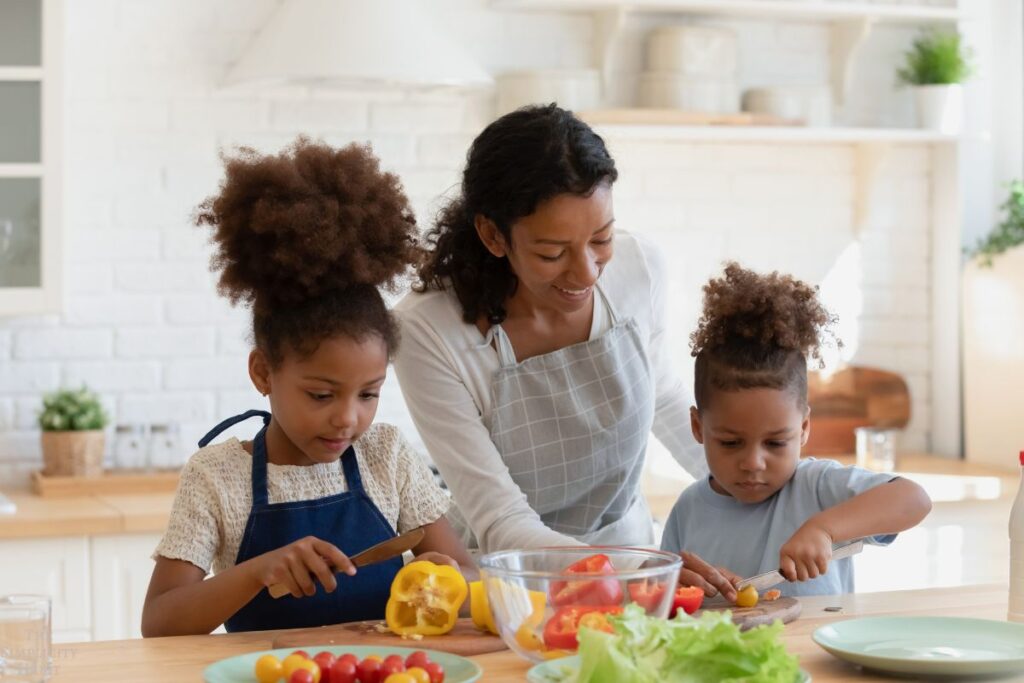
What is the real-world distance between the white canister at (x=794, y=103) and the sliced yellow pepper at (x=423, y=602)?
7.99 ft

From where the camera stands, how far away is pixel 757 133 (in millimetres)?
3723

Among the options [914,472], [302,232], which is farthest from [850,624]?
[914,472]

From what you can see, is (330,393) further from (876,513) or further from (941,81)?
(941,81)

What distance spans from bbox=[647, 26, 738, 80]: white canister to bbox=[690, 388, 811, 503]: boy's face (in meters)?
1.83

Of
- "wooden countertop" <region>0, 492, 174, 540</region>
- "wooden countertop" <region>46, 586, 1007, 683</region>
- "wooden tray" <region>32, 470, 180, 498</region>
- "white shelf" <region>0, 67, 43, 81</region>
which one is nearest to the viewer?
"wooden countertop" <region>46, 586, 1007, 683</region>

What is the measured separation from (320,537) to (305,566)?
25 cm

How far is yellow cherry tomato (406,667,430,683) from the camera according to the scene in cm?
132

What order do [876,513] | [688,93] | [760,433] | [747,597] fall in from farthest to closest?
[688,93], [760,433], [876,513], [747,597]

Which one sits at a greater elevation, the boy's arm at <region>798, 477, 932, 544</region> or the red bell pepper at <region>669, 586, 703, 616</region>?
the boy's arm at <region>798, 477, 932, 544</region>

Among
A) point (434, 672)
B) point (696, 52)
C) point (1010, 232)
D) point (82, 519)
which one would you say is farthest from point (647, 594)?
point (1010, 232)

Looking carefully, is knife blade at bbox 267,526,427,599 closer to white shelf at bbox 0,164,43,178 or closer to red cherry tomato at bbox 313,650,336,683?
red cherry tomato at bbox 313,650,336,683

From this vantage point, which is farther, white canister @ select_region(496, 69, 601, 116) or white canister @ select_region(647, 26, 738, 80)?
white canister @ select_region(647, 26, 738, 80)

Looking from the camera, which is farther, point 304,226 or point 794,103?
point 794,103

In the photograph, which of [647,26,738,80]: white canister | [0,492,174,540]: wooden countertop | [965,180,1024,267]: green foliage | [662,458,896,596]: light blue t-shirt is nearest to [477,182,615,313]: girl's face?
[662,458,896,596]: light blue t-shirt
